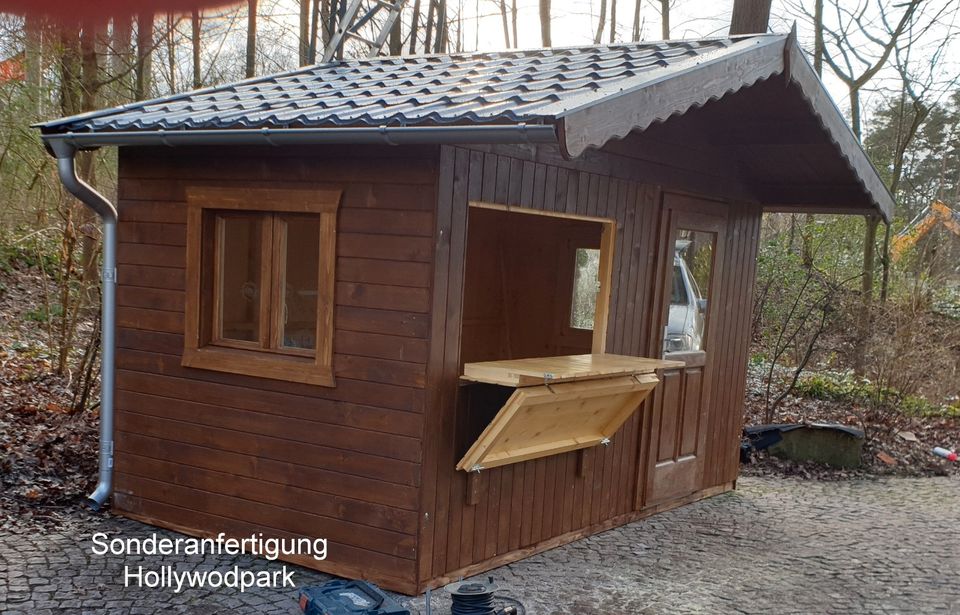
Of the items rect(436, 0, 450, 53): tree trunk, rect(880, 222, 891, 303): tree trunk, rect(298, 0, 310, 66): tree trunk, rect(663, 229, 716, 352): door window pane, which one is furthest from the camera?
rect(436, 0, 450, 53): tree trunk

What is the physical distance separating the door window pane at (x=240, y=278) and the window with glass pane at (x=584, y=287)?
2.83 m

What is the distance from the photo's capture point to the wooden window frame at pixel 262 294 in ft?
16.8

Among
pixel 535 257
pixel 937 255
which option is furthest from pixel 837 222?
pixel 535 257

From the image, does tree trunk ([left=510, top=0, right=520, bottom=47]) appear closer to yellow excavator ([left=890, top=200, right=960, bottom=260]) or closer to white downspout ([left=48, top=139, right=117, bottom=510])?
yellow excavator ([left=890, top=200, right=960, bottom=260])

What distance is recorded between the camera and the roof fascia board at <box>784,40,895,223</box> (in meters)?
5.67

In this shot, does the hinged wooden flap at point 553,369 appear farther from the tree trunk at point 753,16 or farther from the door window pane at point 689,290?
the tree trunk at point 753,16

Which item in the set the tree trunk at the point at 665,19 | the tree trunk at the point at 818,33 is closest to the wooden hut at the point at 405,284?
the tree trunk at the point at 818,33

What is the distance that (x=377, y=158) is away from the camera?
4.93m

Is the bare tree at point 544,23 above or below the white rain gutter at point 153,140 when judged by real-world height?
above

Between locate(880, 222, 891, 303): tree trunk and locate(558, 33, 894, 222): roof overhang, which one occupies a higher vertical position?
locate(558, 33, 894, 222): roof overhang

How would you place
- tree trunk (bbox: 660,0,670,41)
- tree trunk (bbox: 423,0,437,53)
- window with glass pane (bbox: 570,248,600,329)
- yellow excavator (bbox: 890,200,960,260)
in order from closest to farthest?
window with glass pane (bbox: 570,248,600,329) → yellow excavator (bbox: 890,200,960,260) → tree trunk (bbox: 423,0,437,53) → tree trunk (bbox: 660,0,670,41)

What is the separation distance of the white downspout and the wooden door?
12.1 feet

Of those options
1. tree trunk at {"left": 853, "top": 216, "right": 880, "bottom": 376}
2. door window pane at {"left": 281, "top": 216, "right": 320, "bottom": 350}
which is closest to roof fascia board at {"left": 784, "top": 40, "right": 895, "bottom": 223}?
door window pane at {"left": 281, "top": 216, "right": 320, "bottom": 350}

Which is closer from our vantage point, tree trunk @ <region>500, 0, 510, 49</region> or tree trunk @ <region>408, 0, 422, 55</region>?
tree trunk @ <region>408, 0, 422, 55</region>
